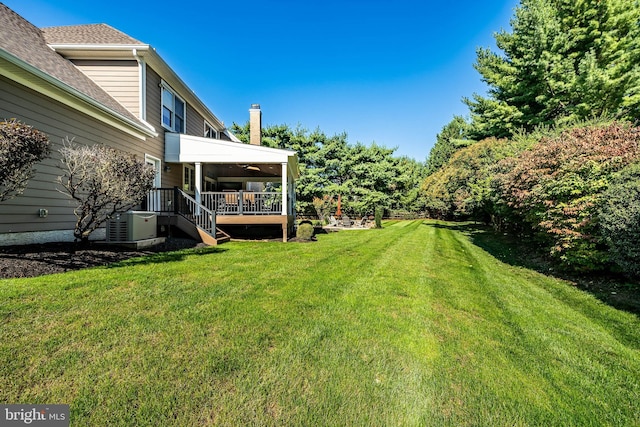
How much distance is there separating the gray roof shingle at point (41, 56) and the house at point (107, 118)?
0.04 meters

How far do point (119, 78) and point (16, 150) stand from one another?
665 cm

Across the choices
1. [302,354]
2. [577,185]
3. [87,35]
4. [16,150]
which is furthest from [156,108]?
[577,185]

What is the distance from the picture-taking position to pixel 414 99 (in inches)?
936

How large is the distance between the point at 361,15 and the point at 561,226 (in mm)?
14094

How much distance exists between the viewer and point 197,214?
31.3 feet

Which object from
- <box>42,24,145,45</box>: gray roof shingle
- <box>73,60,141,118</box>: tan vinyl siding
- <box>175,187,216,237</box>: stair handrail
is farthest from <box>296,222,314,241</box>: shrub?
<box>42,24,145,45</box>: gray roof shingle

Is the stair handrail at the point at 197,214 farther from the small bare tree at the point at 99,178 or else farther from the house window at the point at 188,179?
the house window at the point at 188,179

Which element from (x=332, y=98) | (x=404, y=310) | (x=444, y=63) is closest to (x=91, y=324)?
(x=404, y=310)

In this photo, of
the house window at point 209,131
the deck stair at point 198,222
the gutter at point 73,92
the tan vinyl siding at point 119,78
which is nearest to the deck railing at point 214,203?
the deck stair at point 198,222

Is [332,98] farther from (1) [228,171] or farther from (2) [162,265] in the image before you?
(2) [162,265]

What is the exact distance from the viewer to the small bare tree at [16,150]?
4.18m

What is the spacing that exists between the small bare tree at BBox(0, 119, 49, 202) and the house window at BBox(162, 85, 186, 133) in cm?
700

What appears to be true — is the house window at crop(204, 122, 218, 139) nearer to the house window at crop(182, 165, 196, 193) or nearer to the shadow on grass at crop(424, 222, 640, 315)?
the house window at crop(182, 165, 196, 193)

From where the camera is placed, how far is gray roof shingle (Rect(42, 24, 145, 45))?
30.5 feet
